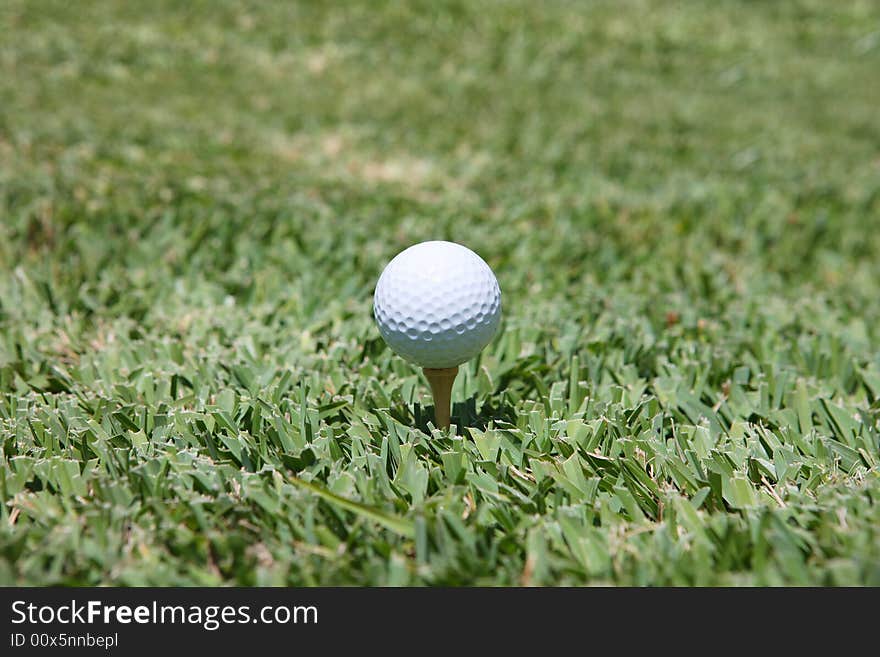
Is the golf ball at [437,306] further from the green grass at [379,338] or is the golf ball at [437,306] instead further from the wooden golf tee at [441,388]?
the green grass at [379,338]

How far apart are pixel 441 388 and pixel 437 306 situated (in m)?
0.28

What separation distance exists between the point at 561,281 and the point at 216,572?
278 centimetres

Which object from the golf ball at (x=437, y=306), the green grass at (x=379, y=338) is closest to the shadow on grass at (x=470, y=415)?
the green grass at (x=379, y=338)

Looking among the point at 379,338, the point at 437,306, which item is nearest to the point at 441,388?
the point at 437,306

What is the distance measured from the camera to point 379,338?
11.5 feet

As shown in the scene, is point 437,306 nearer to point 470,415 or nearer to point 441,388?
point 441,388

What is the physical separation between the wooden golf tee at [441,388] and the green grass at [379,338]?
11 cm

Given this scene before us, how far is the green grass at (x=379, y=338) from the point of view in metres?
2.12

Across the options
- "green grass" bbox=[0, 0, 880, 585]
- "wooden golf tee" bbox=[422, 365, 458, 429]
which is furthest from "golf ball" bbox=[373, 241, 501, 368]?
"green grass" bbox=[0, 0, 880, 585]

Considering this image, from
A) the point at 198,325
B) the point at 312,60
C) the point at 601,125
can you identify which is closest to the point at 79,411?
the point at 198,325

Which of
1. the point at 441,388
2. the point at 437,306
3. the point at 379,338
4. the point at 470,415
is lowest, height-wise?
the point at 470,415

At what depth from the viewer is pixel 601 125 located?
8.32 metres

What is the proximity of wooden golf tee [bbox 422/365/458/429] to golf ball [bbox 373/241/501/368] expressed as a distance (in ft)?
0.09

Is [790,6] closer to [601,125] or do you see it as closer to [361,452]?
[601,125]
